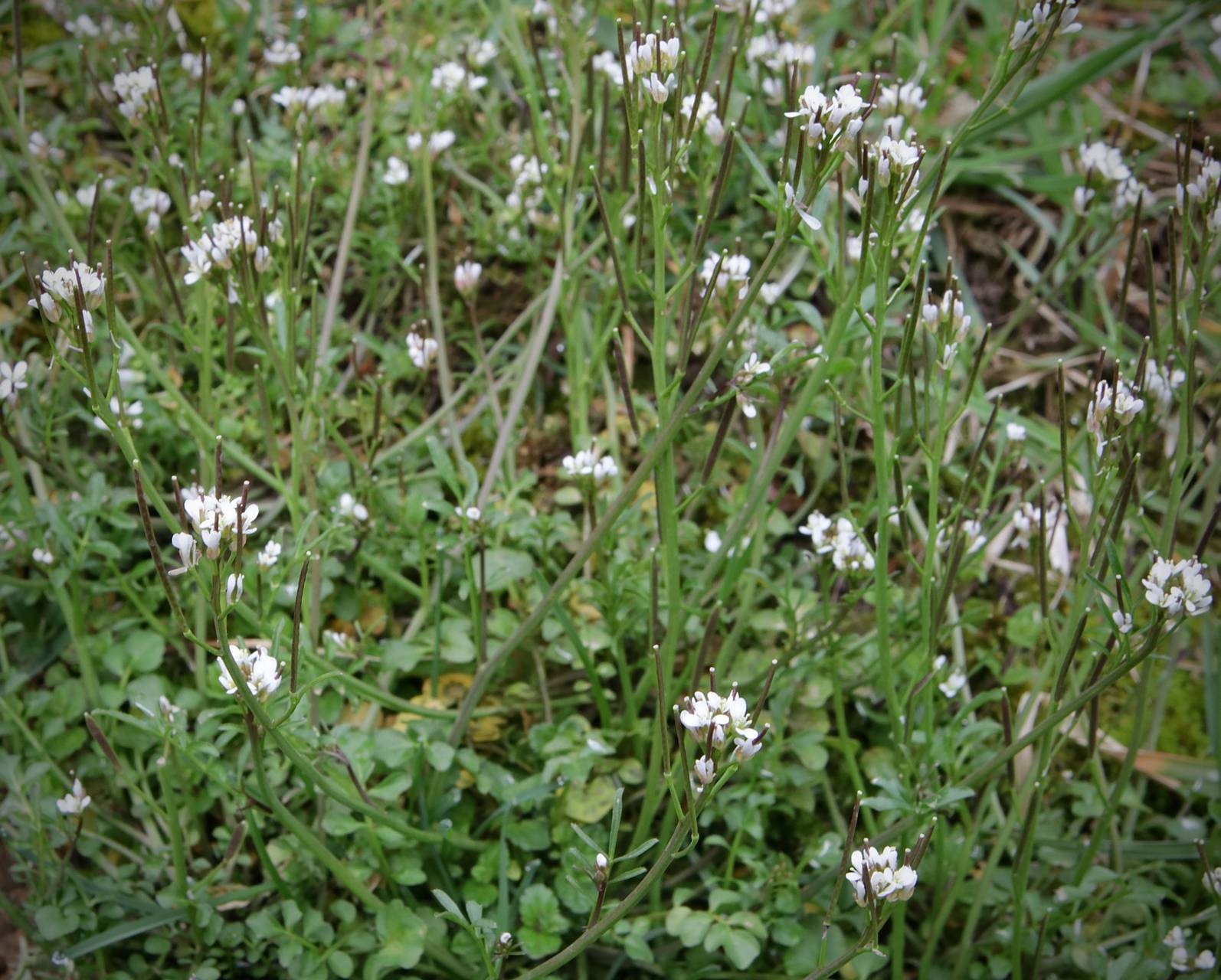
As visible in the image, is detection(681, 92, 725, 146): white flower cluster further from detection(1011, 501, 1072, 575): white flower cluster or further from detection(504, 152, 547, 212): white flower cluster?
detection(1011, 501, 1072, 575): white flower cluster

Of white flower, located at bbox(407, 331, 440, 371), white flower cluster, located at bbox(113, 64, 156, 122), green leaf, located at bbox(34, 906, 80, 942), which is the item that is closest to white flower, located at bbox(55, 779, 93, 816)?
green leaf, located at bbox(34, 906, 80, 942)

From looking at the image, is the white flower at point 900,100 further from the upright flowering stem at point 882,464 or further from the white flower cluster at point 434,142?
the white flower cluster at point 434,142

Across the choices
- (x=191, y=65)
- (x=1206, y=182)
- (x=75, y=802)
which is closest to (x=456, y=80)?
(x=191, y=65)

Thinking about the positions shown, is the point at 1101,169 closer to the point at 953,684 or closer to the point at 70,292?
the point at 953,684

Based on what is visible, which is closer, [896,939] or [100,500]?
[896,939]

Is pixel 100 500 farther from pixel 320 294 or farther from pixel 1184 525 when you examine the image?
pixel 1184 525

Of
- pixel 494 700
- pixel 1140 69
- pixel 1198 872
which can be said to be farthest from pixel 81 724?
pixel 1140 69

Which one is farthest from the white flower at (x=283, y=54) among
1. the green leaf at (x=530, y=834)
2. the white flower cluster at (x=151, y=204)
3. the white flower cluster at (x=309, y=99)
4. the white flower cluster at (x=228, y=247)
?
A: the green leaf at (x=530, y=834)
